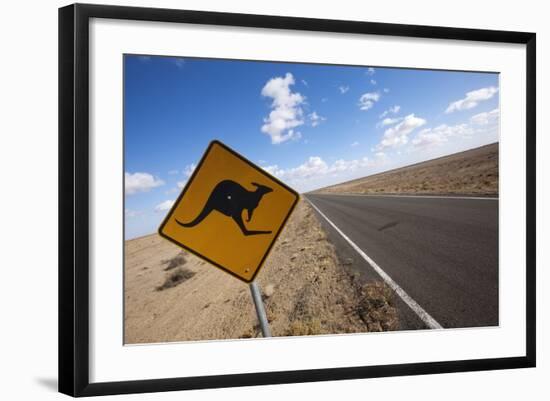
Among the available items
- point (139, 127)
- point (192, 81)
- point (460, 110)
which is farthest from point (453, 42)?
point (139, 127)

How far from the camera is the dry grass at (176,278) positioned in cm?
259

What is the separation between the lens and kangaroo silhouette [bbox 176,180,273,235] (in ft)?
7.61

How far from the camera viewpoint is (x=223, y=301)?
266 cm

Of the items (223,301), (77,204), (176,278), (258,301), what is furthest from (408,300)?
(77,204)

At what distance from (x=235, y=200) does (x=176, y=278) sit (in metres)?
0.90

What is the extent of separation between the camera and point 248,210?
232cm

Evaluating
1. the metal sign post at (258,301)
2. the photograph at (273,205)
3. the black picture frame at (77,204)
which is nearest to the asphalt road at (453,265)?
the photograph at (273,205)

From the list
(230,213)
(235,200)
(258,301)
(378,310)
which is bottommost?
(378,310)

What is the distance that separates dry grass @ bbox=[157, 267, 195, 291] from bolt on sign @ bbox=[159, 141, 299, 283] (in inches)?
19.8

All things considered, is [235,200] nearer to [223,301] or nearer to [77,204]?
[223,301]

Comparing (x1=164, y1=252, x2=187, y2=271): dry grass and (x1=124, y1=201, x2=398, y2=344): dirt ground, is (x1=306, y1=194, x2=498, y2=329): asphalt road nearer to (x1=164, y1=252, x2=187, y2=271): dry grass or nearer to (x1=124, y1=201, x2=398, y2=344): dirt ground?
(x1=124, y1=201, x2=398, y2=344): dirt ground

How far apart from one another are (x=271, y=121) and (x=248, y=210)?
89 cm

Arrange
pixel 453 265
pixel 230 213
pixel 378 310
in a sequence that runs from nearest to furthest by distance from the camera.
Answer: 1. pixel 230 213
2. pixel 378 310
3. pixel 453 265

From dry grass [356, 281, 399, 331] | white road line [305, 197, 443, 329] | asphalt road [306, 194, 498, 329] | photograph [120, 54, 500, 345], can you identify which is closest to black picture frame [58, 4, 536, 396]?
photograph [120, 54, 500, 345]
